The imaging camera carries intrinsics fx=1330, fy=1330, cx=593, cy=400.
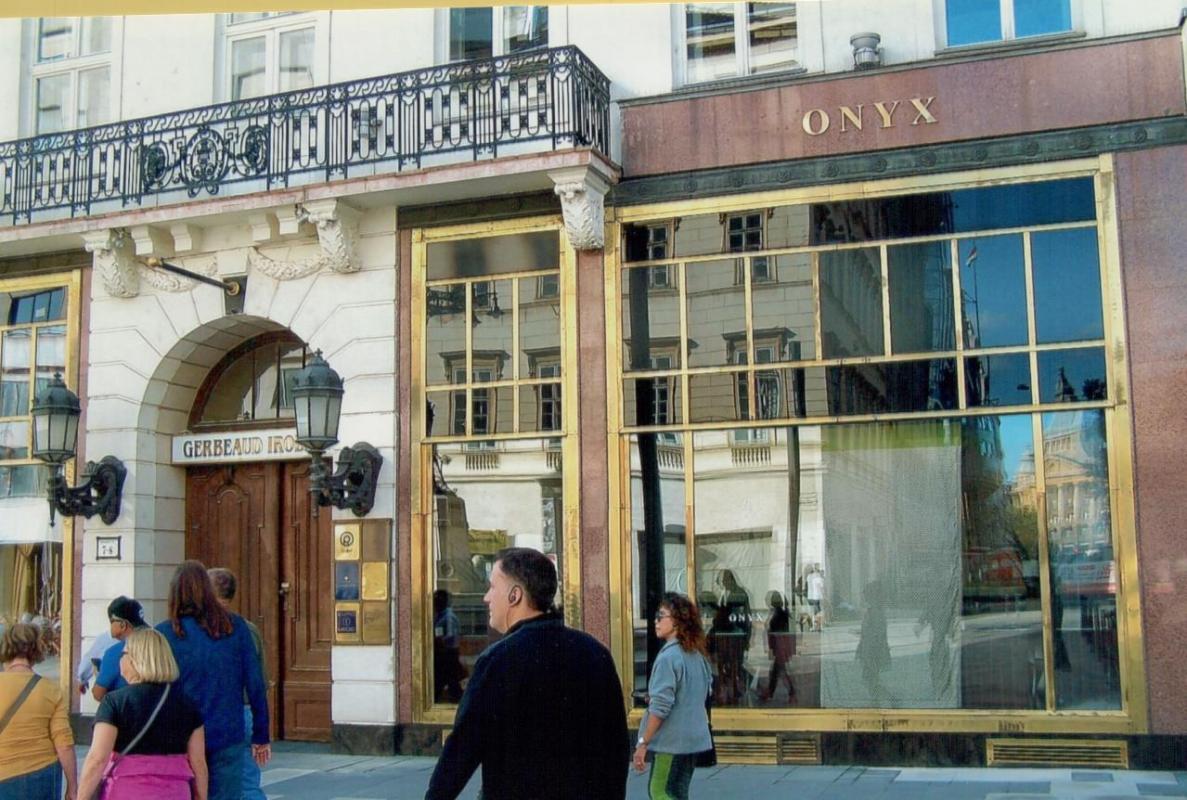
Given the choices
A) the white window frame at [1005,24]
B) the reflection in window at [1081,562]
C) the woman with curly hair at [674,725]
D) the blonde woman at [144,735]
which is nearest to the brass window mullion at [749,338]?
the reflection in window at [1081,562]

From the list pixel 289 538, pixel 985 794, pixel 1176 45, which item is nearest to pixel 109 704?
pixel 985 794

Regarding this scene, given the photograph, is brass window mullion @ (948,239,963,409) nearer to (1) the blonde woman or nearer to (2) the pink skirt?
(1) the blonde woman

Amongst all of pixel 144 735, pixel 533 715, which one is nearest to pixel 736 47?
pixel 144 735

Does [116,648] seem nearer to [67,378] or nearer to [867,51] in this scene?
[67,378]

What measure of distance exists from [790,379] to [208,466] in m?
6.66

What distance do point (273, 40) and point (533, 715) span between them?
1182cm

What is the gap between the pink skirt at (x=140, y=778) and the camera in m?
5.73

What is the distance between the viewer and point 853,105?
468 inches

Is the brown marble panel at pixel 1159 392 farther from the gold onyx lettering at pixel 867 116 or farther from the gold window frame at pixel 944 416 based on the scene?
the gold onyx lettering at pixel 867 116

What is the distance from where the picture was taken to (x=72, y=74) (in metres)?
15.4

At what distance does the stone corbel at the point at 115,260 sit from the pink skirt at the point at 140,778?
928 centimetres

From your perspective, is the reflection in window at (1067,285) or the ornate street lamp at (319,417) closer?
the reflection in window at (1067,285)

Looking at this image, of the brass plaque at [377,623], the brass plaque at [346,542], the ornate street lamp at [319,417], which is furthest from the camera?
the brass plaque at [346,542]

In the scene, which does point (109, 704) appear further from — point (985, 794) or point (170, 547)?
point (170, 547)
